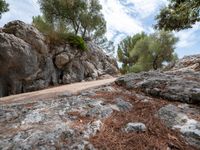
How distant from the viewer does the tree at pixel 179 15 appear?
995 centimetres

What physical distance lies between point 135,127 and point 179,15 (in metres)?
8.68

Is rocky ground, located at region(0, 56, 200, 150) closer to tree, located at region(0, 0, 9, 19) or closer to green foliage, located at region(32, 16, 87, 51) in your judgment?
green foliage, located at region(32, 16, 87, 51)

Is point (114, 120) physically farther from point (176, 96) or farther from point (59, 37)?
point (59, 37)

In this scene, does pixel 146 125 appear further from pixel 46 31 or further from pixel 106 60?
pixel 106 60

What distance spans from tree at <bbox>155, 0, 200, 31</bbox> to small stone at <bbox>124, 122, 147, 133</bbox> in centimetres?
784

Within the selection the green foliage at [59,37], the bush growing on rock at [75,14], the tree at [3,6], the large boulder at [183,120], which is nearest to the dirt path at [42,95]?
the large boulder at [183,120]

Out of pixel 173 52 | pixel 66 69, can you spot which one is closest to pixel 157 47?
pixel 173 52

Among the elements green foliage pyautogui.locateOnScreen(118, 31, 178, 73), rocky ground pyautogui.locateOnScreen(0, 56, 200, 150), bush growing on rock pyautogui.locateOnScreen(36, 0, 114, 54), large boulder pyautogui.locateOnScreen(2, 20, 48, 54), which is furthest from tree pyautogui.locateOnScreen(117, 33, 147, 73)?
rocky ground pyautogui.locateOnScreen(0, 56, 200, 150)

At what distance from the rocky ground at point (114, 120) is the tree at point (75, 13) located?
20.5m

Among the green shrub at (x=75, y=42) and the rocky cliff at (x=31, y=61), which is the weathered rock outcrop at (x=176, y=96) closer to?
the rocky cliff at (x=31, y=61)

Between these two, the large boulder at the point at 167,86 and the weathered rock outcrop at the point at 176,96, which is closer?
the weathered rock outcrop at the point at 176,96

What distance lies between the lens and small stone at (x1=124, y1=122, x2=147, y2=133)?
3.14 m

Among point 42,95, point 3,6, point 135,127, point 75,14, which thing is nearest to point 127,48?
point 75,14

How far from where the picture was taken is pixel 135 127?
319cm
